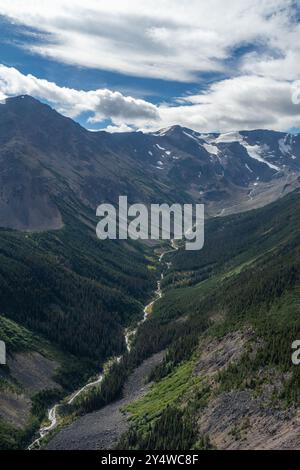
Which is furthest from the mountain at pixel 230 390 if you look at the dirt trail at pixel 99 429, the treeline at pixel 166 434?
the dirt trail at pixel 99 429

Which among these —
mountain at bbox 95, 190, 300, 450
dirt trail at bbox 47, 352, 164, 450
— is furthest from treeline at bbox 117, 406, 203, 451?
dirt trail at bbox 47, 352, 164, 450

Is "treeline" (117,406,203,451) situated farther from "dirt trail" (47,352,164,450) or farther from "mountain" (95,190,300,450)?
"dirt trail" (47,352,164,450)

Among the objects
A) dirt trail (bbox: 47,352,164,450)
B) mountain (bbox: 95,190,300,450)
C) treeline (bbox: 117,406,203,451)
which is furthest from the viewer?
dirt trail (bbox: 47,352,164,450)

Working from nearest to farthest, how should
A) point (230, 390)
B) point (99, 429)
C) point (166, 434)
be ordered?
point (166, 434), point (230, 390), point (99, 429)

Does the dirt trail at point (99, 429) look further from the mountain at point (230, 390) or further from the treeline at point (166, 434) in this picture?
the treeline at point (166, 434)

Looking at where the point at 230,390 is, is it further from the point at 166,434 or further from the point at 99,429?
the point at 99,429

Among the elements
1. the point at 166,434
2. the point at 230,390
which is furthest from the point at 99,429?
the point at 230,390

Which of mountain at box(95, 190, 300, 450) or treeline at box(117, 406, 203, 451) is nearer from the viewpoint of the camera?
mountain at box(95, 190, 300, 450)
